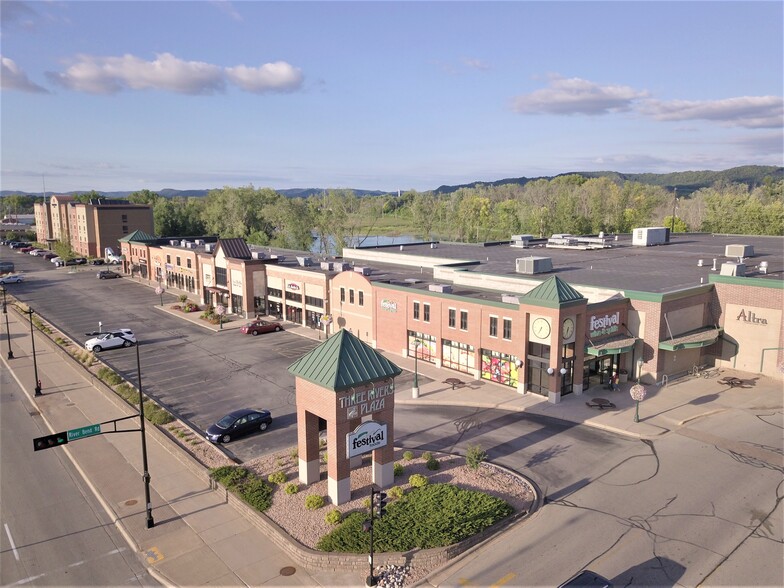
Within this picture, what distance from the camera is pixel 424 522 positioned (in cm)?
2352

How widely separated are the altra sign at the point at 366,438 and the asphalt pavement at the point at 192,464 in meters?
5.29

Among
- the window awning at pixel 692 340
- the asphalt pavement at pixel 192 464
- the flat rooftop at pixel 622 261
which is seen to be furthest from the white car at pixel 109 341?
the window awning at pixel 692 340

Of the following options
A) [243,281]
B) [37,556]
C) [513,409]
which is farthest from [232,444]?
[243,281]

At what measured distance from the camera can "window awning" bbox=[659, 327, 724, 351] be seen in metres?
42.2

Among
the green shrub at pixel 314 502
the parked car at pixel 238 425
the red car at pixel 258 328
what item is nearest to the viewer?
the green shrub at pixel 314 502

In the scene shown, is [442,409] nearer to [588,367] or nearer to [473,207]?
[588,367]

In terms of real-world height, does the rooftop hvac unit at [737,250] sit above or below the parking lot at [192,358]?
above

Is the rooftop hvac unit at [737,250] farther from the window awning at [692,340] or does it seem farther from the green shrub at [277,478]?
the green shrub at [277,478]

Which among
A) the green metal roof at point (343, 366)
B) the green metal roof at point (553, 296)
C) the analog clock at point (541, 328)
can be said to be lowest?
the analog clock at point (541, 328)

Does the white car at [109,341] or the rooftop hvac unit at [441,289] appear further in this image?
the white car at [109,341]

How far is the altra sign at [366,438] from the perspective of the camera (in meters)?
25.7

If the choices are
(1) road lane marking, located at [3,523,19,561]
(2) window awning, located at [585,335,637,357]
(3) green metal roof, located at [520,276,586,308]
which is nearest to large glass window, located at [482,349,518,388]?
(3) green metal roof, located at [520,276,586,308]

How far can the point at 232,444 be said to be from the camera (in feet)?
109

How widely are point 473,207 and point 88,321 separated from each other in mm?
99306
